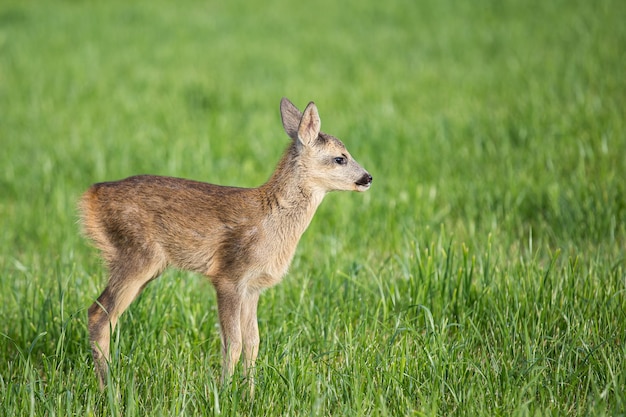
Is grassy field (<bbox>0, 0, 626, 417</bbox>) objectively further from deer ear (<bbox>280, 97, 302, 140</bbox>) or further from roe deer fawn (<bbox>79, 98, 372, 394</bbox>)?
deer ear (<bbox>280, 97, 302, 140</bbox>)

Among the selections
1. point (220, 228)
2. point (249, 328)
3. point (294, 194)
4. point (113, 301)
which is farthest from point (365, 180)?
point (113, 301)

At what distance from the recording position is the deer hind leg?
3.92m

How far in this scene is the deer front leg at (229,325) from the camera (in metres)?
3.85

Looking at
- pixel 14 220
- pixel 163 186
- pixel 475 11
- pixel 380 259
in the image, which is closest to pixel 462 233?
pixel 380 259

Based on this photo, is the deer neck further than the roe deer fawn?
Yes

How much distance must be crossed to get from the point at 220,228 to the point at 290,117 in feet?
2.38

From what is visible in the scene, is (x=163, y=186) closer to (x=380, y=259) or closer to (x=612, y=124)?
(x=380, y=259)

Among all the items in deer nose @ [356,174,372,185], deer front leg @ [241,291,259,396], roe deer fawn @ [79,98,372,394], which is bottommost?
deer front leg @ [241,291,259,396]

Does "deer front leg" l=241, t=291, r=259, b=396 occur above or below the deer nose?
below

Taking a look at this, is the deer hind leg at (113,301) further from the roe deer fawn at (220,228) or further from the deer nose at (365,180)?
the deer nose at (365,180)

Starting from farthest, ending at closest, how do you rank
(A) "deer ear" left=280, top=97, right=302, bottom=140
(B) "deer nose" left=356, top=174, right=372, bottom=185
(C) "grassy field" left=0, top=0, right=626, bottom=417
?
(A) "deer ear" left=280, top=97, right=302, bottom=140, (B) "deer nose" left=356, top=174, right=372, bottom=185, (C) "grassy field" left=0, top=0, right=626, bottom=417

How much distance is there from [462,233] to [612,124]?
2938 millimetres

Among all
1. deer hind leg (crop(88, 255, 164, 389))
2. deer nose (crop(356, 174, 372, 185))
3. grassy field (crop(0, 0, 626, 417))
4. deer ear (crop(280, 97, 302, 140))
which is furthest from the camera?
deer ear (crop(280, 97, 302, 140))

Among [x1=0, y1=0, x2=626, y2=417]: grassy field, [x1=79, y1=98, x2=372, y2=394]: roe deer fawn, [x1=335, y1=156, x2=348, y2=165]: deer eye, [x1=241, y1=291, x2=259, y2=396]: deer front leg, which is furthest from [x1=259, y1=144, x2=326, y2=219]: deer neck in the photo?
[x1=0, y1=0, x2=626, y2=417]: grassy field
